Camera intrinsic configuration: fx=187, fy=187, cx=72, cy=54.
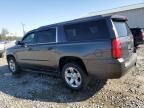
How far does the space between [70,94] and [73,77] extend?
493 millimetres

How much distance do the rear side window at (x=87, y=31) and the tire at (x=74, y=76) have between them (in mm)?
784

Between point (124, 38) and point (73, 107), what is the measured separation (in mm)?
2173

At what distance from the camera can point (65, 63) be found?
5.61m

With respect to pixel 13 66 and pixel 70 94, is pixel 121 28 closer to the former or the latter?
pixel 70 94

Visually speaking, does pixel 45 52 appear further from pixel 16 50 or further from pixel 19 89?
pixel 16 50

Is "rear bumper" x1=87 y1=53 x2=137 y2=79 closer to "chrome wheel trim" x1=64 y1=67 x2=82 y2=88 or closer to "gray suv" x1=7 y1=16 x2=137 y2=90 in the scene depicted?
"gray suv" x1=7 y1=16 x2=137 y2=90

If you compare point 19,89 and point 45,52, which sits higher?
point 45,52

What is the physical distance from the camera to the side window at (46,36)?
19.2ft

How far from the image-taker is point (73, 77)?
5.41 metres

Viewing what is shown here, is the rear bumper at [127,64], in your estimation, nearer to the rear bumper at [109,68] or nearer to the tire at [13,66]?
the rear bumper at [109,68]

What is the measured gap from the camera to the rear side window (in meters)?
4.59

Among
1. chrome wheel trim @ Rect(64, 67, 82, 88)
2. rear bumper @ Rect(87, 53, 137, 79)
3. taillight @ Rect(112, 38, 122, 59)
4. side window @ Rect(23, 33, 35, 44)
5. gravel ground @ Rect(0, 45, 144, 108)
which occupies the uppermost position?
side window @ Rect(23, 33, 35, 44)

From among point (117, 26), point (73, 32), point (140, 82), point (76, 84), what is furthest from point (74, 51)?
point (140, 82)

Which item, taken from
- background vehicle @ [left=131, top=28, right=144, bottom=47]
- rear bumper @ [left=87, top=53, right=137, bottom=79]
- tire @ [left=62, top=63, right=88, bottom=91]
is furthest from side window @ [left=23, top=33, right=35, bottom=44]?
background vehicle @ [left=131, top=28, right=144, bottom=47]
